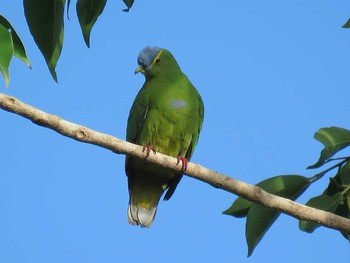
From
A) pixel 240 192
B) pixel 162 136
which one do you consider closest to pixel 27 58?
pixel 240 192

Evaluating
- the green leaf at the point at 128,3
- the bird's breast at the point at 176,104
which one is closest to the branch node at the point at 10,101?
the green leaf at the point at 128,3

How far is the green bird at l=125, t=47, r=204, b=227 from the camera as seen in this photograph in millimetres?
4980

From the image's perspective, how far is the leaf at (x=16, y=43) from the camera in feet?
9.19

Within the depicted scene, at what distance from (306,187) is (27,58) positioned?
158 centimetres

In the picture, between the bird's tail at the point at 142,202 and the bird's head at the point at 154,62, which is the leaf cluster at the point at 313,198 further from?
the bird's head at the point at 154,62

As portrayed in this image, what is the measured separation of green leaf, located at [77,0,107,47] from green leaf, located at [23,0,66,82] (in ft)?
0.34

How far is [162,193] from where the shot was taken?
5469 millimetres

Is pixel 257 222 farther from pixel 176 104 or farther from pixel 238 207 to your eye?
pixel 176 104

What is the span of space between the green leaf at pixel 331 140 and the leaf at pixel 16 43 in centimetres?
156

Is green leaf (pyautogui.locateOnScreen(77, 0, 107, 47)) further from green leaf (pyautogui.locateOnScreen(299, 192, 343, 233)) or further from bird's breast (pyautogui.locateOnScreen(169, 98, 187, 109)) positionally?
bird's breast (pyautogui.locateOnScreen(169, 98, 187, 109))

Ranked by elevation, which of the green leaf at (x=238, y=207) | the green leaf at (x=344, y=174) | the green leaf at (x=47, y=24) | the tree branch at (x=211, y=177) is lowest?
the green leaf at (x=238, y=207)

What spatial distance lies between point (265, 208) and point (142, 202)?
7.25ft

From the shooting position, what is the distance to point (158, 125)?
496 cm

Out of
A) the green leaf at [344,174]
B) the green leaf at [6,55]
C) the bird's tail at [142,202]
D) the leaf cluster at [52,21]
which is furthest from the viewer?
the bird's tail at [142,202]
